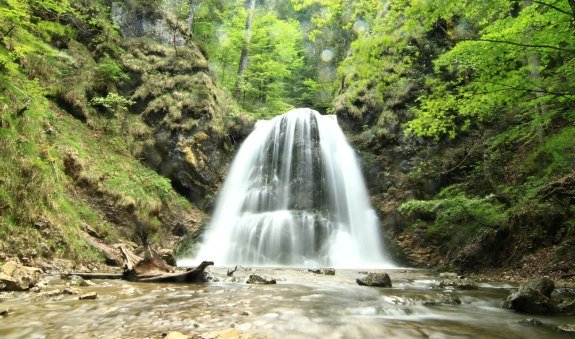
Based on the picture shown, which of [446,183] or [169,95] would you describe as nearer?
[446,183]

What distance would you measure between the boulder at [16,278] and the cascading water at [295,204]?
24.7 ft

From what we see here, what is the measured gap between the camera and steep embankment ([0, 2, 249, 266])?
7492 millimetres

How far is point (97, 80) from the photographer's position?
14.8 meters

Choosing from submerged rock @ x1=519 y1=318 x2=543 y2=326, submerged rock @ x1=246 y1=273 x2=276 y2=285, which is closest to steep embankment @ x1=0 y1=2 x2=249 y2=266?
submerged rock @ x1=246 y1=273 x2=276 y2=285

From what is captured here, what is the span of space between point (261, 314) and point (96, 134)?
40.7 feet

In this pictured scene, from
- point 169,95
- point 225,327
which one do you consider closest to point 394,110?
point 169,95

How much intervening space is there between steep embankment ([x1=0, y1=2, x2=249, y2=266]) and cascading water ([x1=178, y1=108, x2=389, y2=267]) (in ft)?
4.29

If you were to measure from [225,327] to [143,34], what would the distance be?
1874 cm

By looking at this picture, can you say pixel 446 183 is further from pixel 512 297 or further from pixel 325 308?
pixel 325 308

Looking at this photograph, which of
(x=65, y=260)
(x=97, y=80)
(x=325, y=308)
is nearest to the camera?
(x=325, y=308)

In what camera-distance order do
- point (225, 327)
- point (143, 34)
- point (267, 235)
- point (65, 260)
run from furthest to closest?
point (143, 34) < point (267, 235) < point (65, 260) < point (225, 327)

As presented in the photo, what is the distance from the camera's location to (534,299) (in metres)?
4.40

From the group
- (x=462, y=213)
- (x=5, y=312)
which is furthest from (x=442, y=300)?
(x=5, y=312)

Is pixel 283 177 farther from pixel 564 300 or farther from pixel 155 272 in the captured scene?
pixel 564 300
